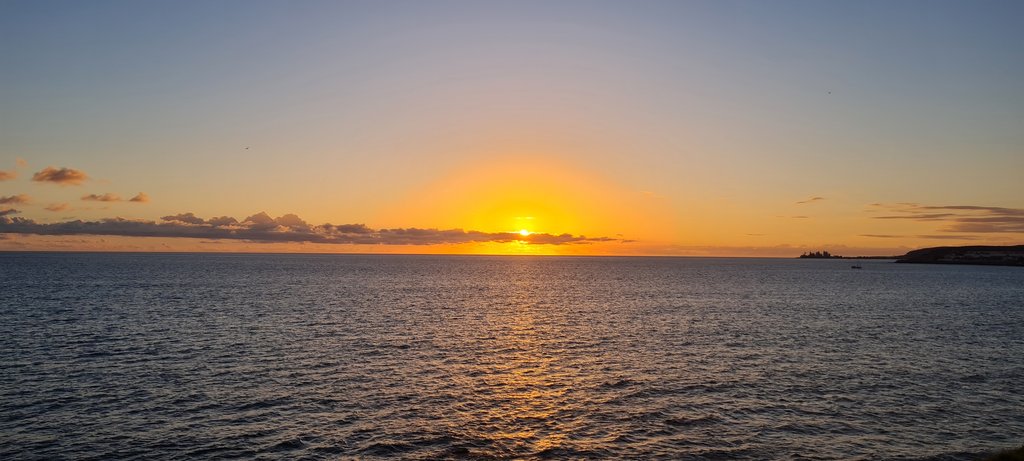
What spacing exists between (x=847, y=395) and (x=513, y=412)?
75.4 ft

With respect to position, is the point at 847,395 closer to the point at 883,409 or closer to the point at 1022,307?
the point at 883,409

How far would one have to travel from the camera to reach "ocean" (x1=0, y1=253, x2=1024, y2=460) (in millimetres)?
31906

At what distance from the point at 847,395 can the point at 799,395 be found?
10.8ft

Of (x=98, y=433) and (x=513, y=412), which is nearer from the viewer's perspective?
(x=98, y=433)

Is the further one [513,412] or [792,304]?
[792,304]

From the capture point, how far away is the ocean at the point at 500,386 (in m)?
31.9

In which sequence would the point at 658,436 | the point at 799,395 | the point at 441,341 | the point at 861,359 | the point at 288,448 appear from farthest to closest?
the point at 441,341, the point at 861,359, the point at 799,395, the point at 658,436, the point at 288,448

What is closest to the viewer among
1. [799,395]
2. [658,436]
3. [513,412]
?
[658,436]

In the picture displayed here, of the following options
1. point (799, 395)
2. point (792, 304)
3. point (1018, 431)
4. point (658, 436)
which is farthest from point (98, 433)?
point (792, 304)

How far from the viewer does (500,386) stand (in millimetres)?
44688

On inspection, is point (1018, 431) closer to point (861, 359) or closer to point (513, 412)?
point (861, 359)

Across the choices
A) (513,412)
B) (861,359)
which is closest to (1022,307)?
(861,359)

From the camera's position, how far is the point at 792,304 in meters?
112

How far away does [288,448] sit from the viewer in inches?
1217
